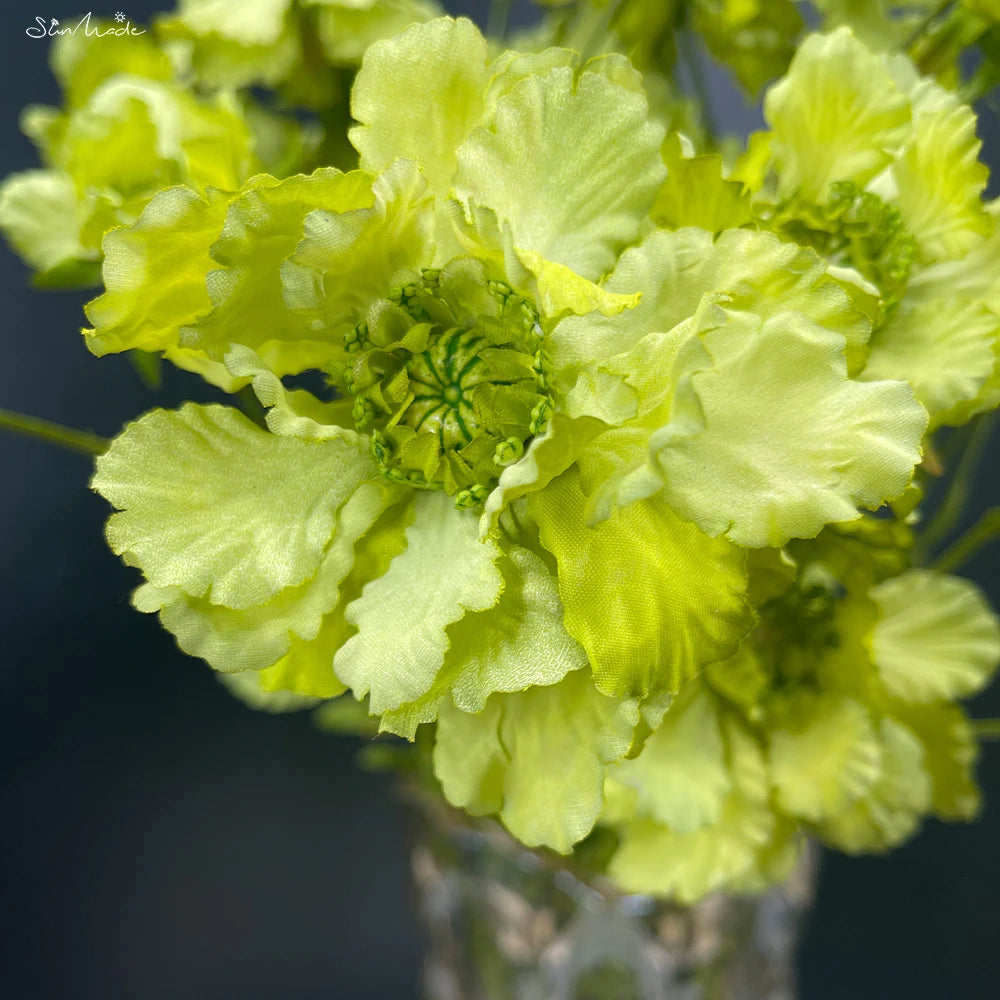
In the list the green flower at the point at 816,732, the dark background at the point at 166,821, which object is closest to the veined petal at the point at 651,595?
the green flower at the point at 816,732

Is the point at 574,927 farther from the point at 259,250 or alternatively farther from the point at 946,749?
the point at 259,250

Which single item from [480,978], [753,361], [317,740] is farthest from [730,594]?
[317,740]

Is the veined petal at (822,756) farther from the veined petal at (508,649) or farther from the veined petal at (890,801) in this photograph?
the veined petal at (508,649)

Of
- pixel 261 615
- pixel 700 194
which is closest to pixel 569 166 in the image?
pixel 700 194

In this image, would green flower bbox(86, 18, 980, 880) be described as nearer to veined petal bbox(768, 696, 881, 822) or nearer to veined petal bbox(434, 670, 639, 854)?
veined petal bbox(434, 670, 639, 854)

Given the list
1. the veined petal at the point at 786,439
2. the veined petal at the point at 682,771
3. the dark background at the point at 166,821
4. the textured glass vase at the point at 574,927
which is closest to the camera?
the veined petal at the point at 786,439

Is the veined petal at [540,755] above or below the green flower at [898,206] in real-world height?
below

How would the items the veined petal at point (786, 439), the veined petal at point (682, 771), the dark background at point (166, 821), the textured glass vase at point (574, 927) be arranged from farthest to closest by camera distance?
the dark background at point (166, 821) < the textured glass vase at point (574, 927) < the veined petal at point (682, 771) < the veined petal at point (786, 439)
